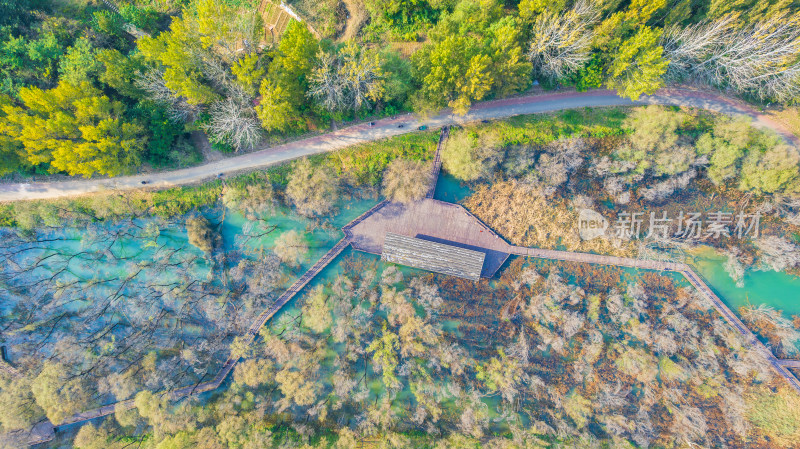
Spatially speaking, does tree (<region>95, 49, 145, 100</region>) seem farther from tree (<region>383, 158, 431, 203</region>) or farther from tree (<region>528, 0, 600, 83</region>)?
tree (<region>528, 0, 600, 83</region>)

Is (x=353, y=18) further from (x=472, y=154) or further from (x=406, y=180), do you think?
(x=472, y=154)

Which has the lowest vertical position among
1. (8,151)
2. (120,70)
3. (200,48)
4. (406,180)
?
(8,151)

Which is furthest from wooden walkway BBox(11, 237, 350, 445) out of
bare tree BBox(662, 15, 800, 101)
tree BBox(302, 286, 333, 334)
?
bare tree BBox(662, 15, 800, 101)

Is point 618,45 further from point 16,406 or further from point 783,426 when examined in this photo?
point 16,406

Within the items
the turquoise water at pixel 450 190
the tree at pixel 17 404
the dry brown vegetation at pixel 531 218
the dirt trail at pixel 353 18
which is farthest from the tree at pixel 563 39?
the tree at pixel 17 404

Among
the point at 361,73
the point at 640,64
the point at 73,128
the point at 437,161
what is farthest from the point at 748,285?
the point at 73,128

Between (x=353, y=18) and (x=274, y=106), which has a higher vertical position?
(x=353, y=18)

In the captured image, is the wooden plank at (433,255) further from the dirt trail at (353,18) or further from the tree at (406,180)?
the dirt trail at (353,18)

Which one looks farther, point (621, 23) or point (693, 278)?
point (693, 278)
